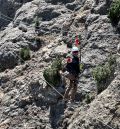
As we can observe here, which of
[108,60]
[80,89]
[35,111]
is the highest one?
[108,60]

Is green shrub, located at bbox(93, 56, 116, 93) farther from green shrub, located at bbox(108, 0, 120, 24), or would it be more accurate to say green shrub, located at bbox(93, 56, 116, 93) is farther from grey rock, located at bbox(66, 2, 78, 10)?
grey rock, located at bbox(66, 2, 78, 10)

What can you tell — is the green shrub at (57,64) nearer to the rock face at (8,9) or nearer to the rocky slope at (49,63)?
the rocky slope at (49,63)

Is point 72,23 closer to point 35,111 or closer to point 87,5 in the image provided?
point 87,5

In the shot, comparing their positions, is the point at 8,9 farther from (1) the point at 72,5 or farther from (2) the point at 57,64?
(2) the point at 57,64

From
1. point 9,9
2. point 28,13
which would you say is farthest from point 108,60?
point 9,9

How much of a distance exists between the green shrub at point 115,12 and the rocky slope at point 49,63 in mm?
403

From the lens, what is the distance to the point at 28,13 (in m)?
30.3

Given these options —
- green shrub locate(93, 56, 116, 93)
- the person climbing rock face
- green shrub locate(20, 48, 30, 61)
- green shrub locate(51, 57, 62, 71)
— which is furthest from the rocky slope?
green shrub locate(51, 57, 62, 71)

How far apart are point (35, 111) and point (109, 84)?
15.0 feet

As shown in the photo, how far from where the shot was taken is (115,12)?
23.3 m

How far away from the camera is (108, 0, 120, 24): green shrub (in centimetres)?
2336

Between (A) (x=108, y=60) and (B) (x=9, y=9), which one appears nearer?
(A) (x=108, y=60)

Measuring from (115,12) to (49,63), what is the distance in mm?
4778

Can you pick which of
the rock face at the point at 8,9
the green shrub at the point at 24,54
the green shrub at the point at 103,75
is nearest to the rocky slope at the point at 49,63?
the green shrub at the point at 24,54
